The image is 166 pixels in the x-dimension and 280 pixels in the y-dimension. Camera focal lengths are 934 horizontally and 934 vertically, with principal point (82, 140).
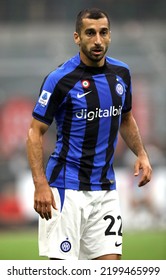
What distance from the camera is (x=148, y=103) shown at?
1978 cm

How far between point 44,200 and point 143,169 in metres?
0.81

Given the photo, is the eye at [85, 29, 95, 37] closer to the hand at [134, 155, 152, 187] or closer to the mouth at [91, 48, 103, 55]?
the mouth at [91, 48, 103, 55]

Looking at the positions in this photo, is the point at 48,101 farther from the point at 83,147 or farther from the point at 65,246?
the point at 65,246

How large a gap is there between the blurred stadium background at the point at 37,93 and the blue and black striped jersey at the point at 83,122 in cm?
522

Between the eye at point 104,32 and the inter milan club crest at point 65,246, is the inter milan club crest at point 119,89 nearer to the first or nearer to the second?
the eye at point 104,32

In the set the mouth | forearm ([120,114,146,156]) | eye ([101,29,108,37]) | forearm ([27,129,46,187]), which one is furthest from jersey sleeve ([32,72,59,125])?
forearm ([120,114,146,156])

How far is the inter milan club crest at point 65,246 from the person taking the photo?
6.09m

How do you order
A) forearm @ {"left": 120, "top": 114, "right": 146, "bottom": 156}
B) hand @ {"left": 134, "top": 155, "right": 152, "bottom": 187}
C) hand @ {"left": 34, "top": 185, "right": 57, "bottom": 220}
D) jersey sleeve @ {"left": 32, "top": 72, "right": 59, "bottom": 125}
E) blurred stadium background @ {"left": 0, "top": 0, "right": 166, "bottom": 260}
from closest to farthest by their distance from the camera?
hand @ {"left": 34, "top": 185, "right": 57, "bottom": 220}, jersey sleeve @ {"left": 32, "top": 72, "right": 59, "bottom": 125}, hand @ {"left": 134, "top": 155, "right": 152, "bottom": 187}, forearm @ {"left": 120, "top": 114, "right": 146, "bottom": 156}, blurred stadium background @ {"left": 0, "top": 0, "right": 166, "bottom": 260}

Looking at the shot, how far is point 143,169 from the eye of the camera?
6.36 meters

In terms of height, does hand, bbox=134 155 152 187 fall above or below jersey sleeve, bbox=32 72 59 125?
below

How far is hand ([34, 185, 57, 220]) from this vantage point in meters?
5.92
